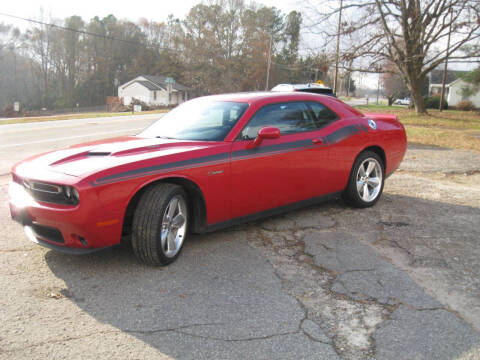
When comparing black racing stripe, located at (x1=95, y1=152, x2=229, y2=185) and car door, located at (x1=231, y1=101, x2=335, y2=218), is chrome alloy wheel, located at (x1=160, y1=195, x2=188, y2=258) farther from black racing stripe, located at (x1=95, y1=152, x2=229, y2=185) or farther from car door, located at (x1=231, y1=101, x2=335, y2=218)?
car door, located at (x1=231, y1=101, x2=335, y2=218)

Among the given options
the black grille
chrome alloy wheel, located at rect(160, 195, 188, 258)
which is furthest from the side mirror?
the black grille

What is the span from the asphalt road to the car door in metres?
0.40

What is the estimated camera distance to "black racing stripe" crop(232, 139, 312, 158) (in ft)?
14.1

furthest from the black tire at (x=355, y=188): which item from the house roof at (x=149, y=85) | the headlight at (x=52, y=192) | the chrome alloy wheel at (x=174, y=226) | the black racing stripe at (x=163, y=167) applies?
the house roof at (x=149, y=85)

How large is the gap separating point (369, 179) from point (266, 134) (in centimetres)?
215

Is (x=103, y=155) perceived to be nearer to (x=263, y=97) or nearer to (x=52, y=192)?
(x=52, y=192)

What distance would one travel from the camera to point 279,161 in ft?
15.2

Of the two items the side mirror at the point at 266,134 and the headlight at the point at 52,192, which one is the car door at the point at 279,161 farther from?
the headlight at the point at 52,192

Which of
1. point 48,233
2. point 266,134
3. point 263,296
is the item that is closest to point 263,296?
point 263,296

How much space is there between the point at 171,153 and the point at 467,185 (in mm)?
5596

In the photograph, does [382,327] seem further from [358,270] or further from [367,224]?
[367,224]

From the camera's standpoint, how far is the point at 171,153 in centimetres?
389

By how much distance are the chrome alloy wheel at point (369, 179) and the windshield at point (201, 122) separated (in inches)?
77.3

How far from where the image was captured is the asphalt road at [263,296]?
8.81ft
